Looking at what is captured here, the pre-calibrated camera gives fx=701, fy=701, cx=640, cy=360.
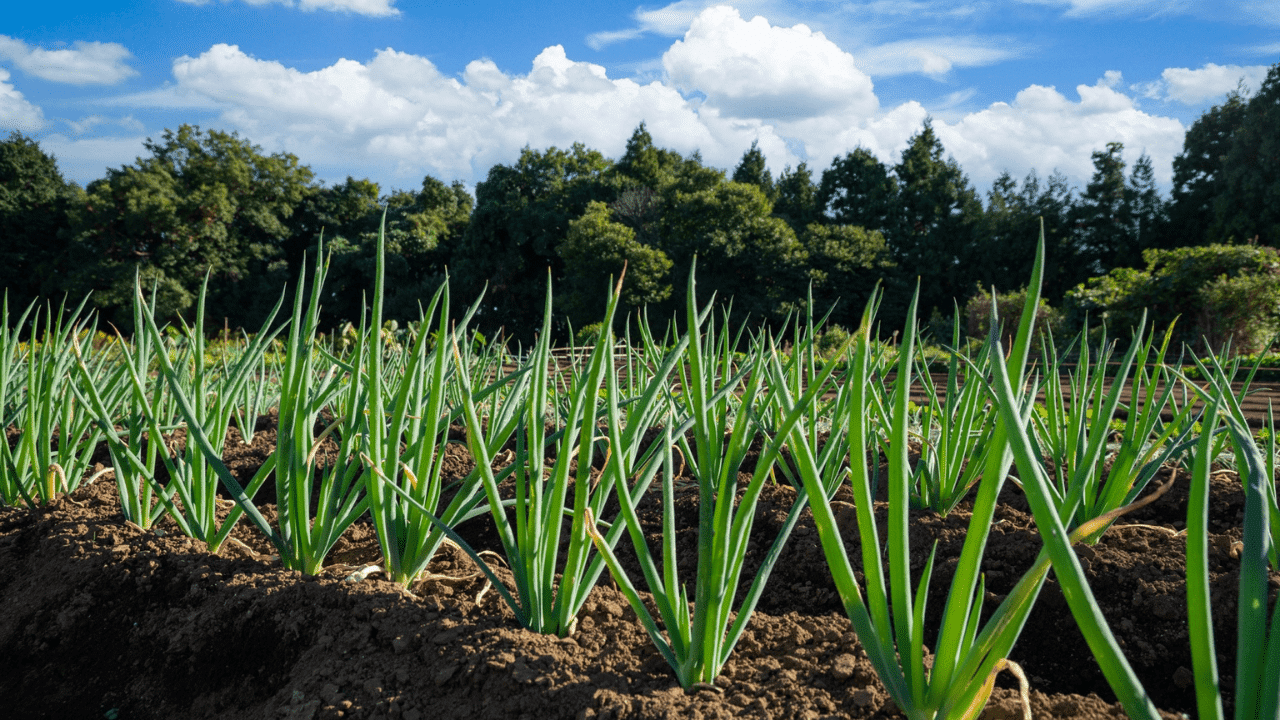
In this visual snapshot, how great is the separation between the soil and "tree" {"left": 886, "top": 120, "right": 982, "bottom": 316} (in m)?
20.7

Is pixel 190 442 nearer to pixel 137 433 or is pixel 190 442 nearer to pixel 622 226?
pixel 137 433

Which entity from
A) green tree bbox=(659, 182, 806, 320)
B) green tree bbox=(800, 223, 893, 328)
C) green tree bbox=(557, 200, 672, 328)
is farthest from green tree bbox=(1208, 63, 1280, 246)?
green tree bbox=(557, 200, 672, 328)

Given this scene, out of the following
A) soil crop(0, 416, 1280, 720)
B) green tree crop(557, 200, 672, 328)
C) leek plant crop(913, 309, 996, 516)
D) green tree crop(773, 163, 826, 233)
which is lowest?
soil crop(0, 416, 1280, 720)

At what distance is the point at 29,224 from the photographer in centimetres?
2445

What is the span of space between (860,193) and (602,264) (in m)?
9.61

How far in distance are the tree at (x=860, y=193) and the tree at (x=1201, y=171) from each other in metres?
7.77

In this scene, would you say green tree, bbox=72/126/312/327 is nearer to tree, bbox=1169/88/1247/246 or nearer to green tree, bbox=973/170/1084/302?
green tree, bbox=973/170/1084/302

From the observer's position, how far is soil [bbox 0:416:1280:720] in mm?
914

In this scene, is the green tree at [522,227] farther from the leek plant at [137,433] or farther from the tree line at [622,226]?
the leek plant at [137,433]

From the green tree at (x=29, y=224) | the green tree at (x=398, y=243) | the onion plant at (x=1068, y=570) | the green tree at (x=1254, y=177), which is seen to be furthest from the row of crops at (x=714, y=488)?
the green tree at (x=29, y=224)

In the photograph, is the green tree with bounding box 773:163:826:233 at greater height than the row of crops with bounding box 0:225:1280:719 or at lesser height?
greater

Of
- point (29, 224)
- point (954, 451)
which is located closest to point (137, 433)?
point (954, 451)

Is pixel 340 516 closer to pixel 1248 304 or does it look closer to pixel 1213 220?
pixel 1248 304

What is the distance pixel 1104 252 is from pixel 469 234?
63.5ft
